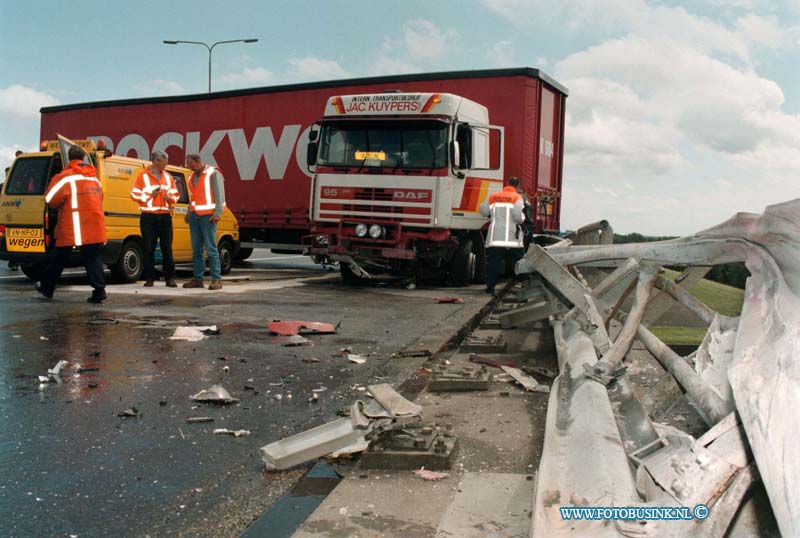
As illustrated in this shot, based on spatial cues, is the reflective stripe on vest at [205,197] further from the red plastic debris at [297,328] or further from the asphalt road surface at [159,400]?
the red plastic debris at [297,328]

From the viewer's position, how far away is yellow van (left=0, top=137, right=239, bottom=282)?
36.9 ft

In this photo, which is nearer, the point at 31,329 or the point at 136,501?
the point at 136,501

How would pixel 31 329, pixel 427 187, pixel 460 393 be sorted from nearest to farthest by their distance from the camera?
pixel 460 393 → pixel 31 329 → pixel 427 187

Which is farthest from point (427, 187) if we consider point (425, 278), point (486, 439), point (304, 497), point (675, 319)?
point (304, 497)

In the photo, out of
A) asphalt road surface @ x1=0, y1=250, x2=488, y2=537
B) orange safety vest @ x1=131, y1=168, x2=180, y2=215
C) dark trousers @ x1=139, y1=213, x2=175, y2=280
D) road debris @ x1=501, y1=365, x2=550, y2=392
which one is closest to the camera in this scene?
asphalt road surface @ x1=0, y1=250, x2=488, y2=537

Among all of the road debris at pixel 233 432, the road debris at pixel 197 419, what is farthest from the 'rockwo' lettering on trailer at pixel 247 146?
the road debris at pixel 233 432

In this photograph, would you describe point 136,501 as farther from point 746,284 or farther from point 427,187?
point 427,187

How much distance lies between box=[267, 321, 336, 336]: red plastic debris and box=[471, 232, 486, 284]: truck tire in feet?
19.5

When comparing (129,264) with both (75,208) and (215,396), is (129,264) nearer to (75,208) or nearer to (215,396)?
(75,208)

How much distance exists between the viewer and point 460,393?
4.75m

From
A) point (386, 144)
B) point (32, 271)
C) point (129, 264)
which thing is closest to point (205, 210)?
point (129, 264)

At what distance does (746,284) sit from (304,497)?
1.86 meters

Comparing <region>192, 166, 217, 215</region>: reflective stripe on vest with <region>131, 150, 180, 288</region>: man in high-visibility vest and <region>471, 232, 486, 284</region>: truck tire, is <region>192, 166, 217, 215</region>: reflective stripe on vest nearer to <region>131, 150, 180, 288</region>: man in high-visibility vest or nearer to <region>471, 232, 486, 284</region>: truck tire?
<region>131, 150, 180, 288</region>: man in high-visibility vest

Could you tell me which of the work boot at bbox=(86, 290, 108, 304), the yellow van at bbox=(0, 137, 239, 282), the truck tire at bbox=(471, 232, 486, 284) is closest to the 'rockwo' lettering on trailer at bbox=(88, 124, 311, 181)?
the yellow van at bbox=(0, 137, 239, 282)
